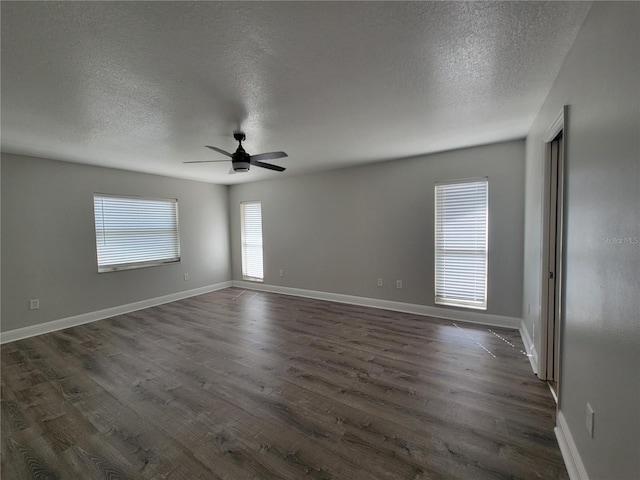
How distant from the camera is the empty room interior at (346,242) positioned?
1363 millimetres

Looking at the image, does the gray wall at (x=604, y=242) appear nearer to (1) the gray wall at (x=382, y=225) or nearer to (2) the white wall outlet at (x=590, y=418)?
(2) the white wall outlet at (x=590, y=418)

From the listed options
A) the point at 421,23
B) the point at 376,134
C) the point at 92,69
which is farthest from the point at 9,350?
the point at 421,23

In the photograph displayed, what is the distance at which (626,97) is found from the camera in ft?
3.50

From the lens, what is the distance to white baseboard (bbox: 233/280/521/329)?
3.75 m

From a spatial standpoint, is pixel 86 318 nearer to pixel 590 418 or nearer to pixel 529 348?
pixel 590 418

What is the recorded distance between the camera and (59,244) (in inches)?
158

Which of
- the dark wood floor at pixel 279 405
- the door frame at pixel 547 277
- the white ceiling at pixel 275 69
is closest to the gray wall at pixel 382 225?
the white ceiling at pixel 275 69

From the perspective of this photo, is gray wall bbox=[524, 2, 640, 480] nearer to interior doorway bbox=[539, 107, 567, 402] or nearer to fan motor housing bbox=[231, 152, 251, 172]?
interior doorway bbox=[539, 107, 567, 402]

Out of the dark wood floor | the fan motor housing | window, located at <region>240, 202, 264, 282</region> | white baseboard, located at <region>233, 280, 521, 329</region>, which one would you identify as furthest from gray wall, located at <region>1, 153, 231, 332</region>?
the fan motor housing

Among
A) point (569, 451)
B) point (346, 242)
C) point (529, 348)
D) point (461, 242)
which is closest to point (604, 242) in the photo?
point (569, 451)

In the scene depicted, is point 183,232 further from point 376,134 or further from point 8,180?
point 376,134

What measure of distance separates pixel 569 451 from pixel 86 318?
571 centimetres

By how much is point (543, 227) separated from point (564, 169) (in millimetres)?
832

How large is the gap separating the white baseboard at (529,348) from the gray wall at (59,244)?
573 cm
